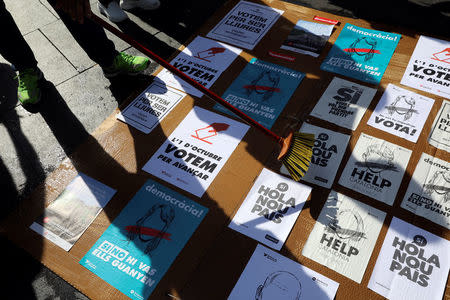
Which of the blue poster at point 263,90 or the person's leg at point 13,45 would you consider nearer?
the person's leg at point 13,45

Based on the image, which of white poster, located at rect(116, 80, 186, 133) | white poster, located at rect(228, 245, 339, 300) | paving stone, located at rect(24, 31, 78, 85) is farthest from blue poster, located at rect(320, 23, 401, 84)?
paving stone, located at rect(24, 31, 78, 85)

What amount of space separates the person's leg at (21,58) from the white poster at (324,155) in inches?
59.7

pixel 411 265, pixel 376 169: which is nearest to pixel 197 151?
pixel 376 169

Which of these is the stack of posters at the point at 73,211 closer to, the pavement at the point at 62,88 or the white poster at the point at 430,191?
the pavement at the point at 62,88

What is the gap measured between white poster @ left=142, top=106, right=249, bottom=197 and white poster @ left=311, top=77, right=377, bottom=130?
0.42 metres

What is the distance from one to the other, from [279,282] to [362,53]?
4.50 ft

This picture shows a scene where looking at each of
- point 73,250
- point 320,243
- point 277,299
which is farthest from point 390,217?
point 73,250

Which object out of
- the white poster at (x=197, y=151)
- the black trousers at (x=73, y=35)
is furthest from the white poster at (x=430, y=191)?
the black trousers at (x=73, y=35)

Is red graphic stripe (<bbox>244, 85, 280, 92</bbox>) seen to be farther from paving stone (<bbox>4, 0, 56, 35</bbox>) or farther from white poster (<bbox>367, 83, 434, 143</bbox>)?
paving stone (<bbox>4, 0, 56, 35</bbox>)

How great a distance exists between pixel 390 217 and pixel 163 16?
197 cm

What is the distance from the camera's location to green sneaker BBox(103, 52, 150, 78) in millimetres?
1872

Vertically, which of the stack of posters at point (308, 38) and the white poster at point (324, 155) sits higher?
the stack of posters at point (308, 38)

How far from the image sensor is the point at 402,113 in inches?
61.5

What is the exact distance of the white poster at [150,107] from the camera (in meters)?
1.74
